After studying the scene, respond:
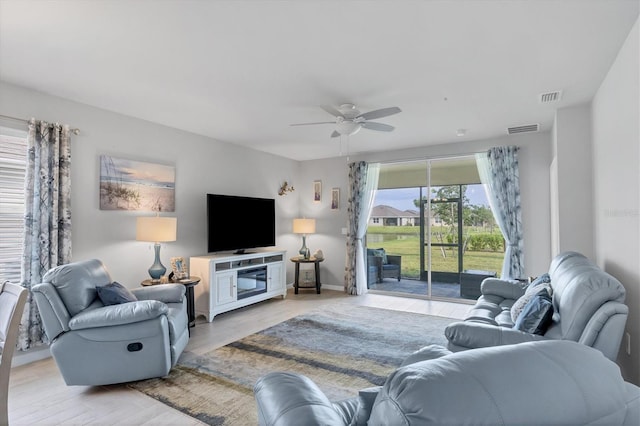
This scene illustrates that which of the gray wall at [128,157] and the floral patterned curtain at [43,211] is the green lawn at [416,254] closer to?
the gray wall at [128,157]

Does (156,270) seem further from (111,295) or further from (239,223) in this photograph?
(239,223)

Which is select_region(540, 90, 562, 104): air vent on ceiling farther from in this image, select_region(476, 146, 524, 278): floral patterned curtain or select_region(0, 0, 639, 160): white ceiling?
select_region(476, 146, 524, 278): floral patterned curtain

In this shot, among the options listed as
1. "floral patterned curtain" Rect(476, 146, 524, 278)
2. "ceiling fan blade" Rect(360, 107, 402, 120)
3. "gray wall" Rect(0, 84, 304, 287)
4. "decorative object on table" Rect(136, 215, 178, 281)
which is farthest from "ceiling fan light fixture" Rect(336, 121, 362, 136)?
"floral patterned curtain" Rect(476, 146, 524, 278)

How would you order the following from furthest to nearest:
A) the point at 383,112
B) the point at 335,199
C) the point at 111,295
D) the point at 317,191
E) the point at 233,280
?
1. the point at 317,191
2. the point at 335,199
3. the point at 233,280
4. the point at 383,112
5. the point at 111,295

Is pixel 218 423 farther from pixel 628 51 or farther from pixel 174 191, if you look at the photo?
pixel 628 51

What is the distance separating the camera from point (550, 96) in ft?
11.0

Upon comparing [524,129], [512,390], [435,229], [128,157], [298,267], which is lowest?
[298,267]

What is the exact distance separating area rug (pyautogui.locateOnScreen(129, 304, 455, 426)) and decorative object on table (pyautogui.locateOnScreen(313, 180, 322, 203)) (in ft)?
8.98

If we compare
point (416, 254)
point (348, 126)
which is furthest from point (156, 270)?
point (416, 254)

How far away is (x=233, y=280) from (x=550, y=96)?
173 inches

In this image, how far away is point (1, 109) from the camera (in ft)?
10.1

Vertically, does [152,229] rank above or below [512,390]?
above

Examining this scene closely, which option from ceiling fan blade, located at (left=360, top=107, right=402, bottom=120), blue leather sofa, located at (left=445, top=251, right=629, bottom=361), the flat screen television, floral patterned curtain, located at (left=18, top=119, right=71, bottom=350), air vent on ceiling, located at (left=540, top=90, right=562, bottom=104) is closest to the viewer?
blue leather sofa, located at (left=445, top=251, right=629, bottom=361)

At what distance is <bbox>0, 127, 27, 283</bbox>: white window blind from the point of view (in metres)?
3.10
